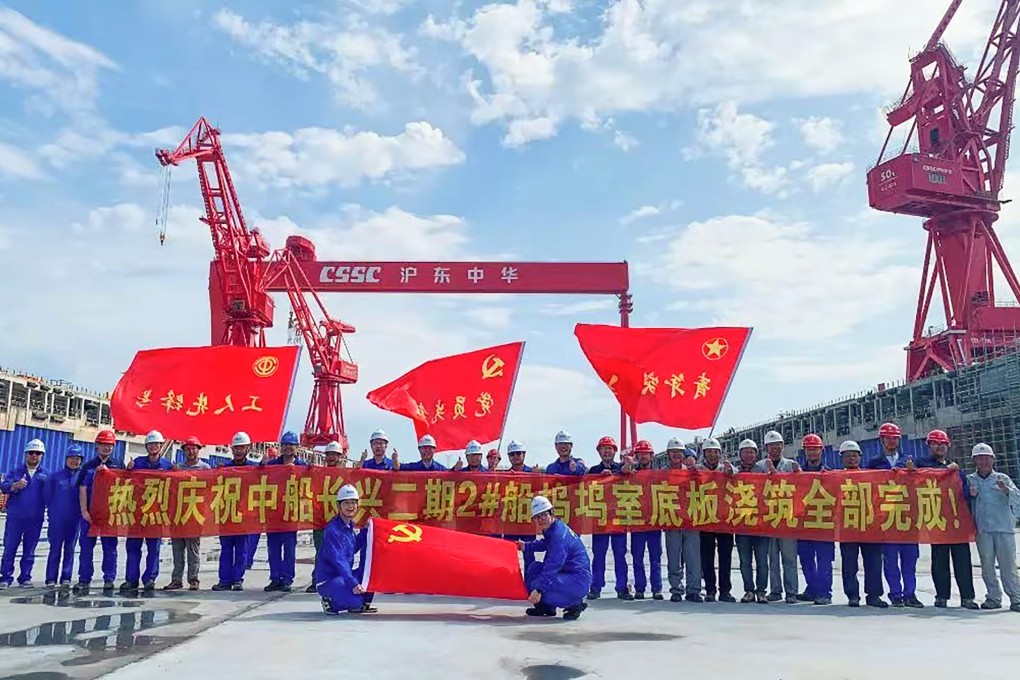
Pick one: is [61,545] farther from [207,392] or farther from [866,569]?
[866,569]

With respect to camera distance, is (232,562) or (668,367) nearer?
(232,562)

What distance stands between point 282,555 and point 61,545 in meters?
2.56

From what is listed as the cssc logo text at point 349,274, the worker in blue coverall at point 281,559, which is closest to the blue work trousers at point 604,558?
the worker in blue coverall at point 281,559

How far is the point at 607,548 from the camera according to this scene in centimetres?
890

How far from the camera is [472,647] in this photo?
5.62 metres

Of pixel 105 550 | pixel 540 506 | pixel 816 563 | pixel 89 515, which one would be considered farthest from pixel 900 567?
pixel 89 515

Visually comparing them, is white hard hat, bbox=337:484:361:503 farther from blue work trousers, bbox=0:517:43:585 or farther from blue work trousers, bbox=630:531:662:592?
blue work trousers, bbox=0:517:43:585

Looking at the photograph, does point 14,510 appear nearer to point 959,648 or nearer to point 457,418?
point 457,418

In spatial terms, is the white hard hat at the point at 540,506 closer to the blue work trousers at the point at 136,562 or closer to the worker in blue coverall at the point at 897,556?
the worker in blue coverall at the point at 897,556

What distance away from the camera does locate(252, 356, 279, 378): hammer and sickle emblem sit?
33.5 feet

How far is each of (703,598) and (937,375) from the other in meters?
36.5

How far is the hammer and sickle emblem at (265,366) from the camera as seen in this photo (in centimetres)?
1022

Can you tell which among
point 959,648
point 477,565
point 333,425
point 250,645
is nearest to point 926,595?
point 959,648

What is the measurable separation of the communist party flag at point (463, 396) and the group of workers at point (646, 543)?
35.0 inches
